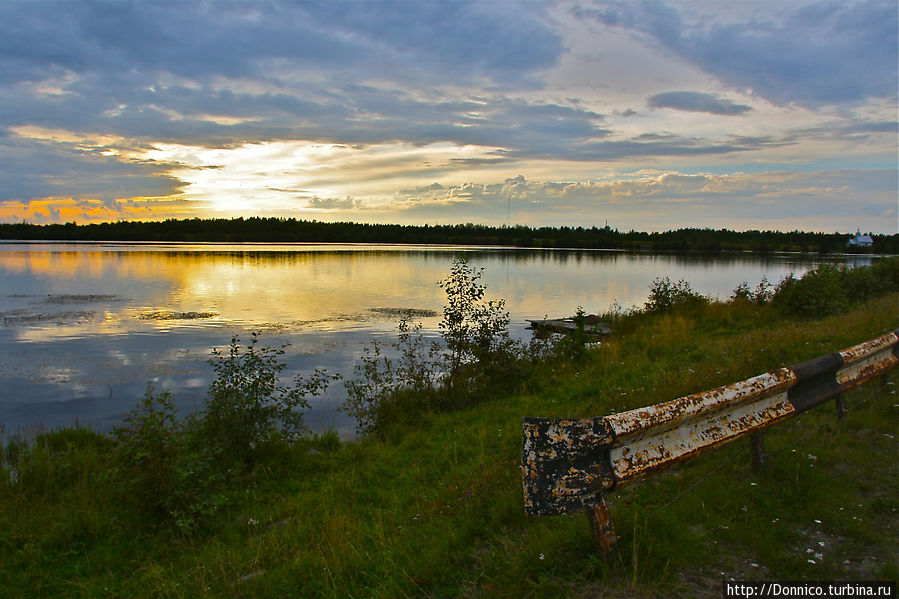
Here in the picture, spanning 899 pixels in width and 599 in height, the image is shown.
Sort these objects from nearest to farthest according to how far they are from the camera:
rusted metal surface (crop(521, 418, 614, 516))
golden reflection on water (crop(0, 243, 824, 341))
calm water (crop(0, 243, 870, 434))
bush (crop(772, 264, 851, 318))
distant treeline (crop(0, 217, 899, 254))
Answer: rusted metal surface (crop(521, 418, 614, 516)) → calm water (crop(0, 243, 870, 434)) → bush (crop(772, 264, 851, 318)) → golden reflection on water (crop(0, 243, 824, 341)) → distant treeline (crop(0, 217, 899, 254))

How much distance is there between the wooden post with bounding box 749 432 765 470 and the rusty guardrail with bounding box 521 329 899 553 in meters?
0.56

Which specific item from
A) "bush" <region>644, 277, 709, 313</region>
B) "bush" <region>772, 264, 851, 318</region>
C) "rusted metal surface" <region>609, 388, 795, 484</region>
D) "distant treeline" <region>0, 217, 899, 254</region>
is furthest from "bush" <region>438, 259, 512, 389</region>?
"distant treeline" <region>0, 217, 899, 254</region>

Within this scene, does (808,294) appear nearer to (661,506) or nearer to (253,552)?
(661,506)

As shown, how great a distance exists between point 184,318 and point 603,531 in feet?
81.4

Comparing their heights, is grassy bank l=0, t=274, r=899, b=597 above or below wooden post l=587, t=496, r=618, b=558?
below

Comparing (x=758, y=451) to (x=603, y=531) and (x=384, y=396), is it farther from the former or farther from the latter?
(x=384, y=396)

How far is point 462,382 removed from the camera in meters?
12.6

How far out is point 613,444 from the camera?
3.47 metres

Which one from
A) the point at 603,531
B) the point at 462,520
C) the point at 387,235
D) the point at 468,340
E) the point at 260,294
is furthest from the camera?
the point at 387,235

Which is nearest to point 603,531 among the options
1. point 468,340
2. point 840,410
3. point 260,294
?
point 840,410

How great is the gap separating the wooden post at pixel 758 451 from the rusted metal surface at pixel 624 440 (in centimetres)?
38

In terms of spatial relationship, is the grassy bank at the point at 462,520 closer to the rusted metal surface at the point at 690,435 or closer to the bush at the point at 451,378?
the rusted metal surface at the point at 690,435

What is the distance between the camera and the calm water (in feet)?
44.3

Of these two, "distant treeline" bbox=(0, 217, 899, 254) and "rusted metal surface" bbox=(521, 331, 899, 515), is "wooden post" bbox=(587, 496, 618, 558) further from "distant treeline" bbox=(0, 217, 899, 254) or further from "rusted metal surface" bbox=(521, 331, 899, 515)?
"distant treeline" bbox=(0, 217, 899, 254)
